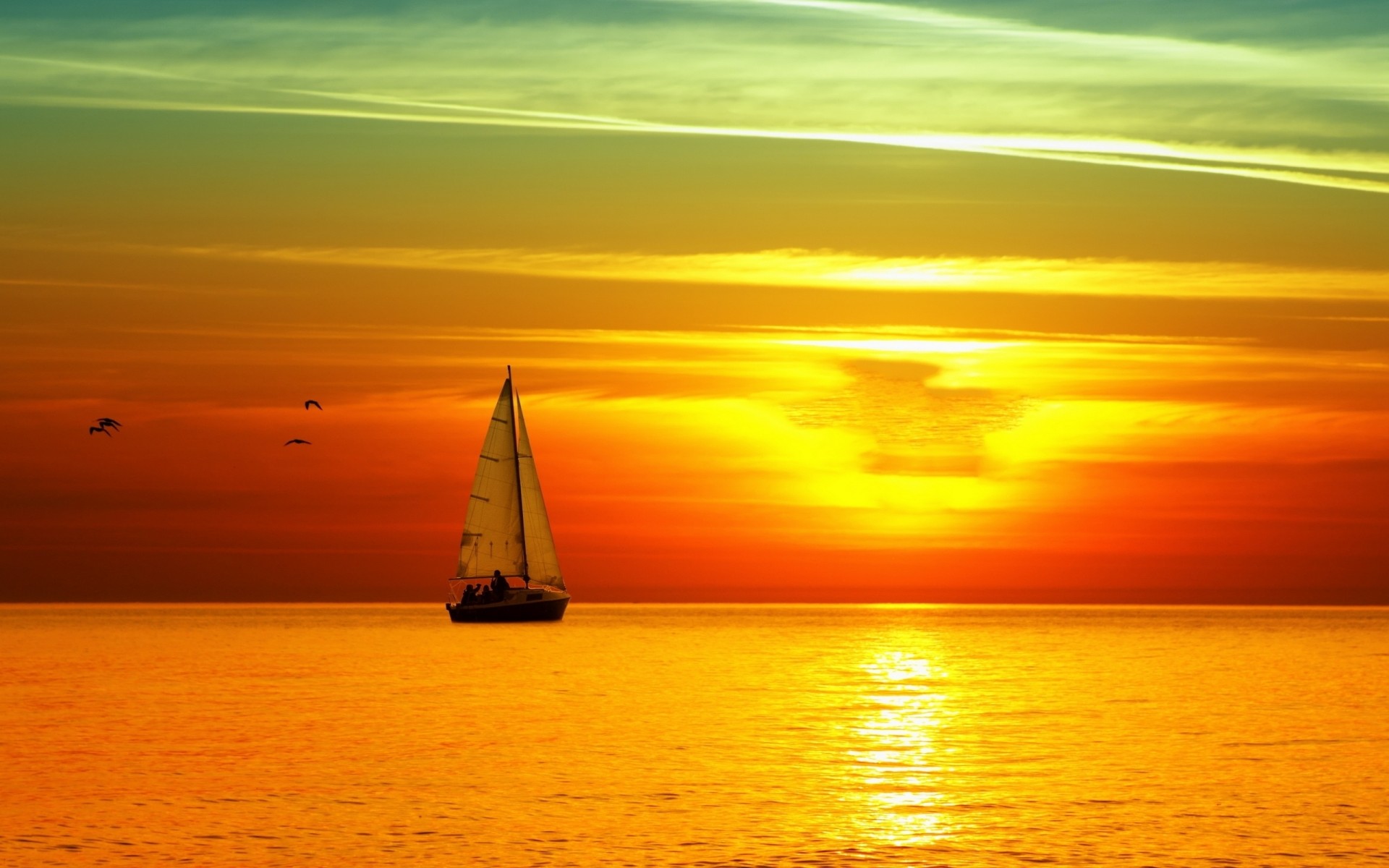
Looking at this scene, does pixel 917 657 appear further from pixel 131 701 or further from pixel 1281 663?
pixel 131 701

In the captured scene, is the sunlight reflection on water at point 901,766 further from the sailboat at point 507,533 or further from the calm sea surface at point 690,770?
the sailboat at point 507,533

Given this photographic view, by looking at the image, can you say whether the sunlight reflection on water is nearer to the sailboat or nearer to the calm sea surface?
the calm sea surface

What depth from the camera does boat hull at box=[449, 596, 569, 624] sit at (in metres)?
172

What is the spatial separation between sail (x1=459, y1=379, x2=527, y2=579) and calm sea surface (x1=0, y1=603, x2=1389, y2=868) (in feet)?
161

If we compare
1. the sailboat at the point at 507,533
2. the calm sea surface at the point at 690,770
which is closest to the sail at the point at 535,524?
the sailboat at the point at 507,533

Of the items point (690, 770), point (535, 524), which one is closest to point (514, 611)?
point (535, 524)

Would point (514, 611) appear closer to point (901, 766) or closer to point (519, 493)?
point (519, 493)

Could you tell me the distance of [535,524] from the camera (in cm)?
16975

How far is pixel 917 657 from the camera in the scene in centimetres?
15850

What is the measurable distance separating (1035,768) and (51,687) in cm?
6712

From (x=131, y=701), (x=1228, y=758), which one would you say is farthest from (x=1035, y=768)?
(x=131, y=701)

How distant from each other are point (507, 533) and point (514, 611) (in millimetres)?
10160

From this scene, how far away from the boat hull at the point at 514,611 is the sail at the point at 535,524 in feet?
8.25

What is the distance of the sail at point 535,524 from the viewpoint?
545 ft
